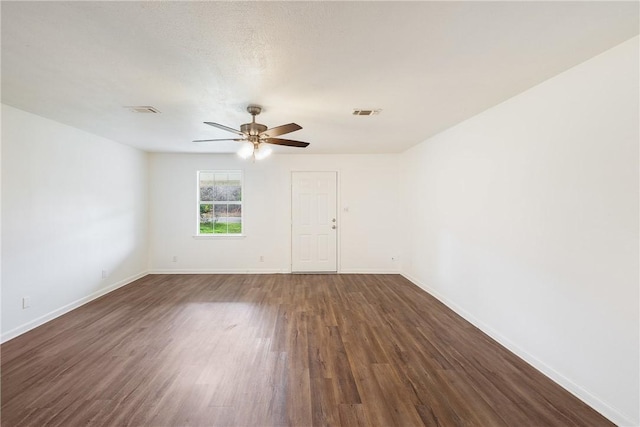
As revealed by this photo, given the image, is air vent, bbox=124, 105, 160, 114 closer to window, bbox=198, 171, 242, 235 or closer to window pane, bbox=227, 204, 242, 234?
window, bbox=198, 171, 242, 235

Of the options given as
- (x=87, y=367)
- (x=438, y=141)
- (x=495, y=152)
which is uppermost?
(x=438, y=141)

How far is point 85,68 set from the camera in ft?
6.30

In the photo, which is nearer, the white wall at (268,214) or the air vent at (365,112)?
the air vent at (365,112)

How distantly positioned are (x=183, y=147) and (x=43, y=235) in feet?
7.34

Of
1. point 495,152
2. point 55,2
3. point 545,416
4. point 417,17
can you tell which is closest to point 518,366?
point 545,416

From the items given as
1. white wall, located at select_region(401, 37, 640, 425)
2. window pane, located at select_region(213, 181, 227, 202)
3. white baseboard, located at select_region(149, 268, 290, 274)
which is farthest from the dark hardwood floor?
window pane, located at select_region(213, 181, 227, 202)

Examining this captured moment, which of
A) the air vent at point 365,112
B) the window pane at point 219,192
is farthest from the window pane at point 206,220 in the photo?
the air vent at point 365,112

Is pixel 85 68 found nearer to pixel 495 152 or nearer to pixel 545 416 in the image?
pixel 495 152

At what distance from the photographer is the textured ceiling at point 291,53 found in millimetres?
1369

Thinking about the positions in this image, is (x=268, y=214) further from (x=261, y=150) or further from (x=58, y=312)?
(x=58, y=312)

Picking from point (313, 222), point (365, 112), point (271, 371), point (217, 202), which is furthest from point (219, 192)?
point (271, 371)

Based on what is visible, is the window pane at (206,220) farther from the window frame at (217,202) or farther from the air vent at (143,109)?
the air vent at (143,109)

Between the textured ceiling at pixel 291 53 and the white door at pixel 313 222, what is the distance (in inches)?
92.8

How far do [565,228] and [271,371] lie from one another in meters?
2.61
